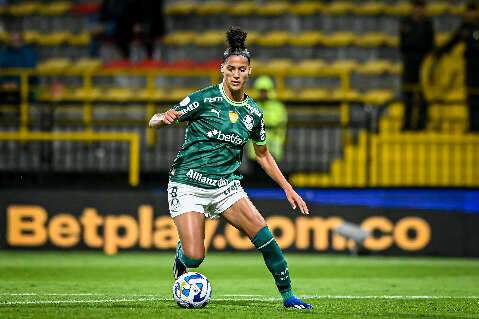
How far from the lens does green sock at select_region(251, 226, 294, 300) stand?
371 inches

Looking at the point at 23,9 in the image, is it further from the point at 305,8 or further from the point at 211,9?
the point at 305,8

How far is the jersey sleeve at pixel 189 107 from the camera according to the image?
938cm

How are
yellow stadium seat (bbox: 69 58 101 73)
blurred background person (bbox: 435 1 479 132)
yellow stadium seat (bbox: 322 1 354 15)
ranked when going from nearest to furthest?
blurred background person (bbox: 435 1 479 132) → yellow stadium seat (bbox: 69 58 101 73) → yellow stadium seat (bbox: 322 1 354 15)

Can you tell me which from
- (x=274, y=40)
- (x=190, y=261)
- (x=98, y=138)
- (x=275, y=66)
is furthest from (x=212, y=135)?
(x=274, y=40)

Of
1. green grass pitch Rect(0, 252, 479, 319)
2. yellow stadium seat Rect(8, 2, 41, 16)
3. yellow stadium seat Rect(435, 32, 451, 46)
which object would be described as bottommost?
green grass pitch Rect(0, 252, 479, 319)

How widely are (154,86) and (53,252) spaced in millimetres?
5450

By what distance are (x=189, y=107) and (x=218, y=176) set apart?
0.60 meters

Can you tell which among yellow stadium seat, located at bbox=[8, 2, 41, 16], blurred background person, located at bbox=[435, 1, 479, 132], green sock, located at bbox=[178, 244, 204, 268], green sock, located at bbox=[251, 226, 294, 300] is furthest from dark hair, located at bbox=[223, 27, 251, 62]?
yellow stadium seat, located at bbox=[8, 2, 41, 16]

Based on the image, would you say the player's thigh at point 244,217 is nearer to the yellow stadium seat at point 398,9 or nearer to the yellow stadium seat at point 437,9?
the yellow stadium seat at point 398,9

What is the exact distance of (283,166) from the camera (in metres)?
17.7

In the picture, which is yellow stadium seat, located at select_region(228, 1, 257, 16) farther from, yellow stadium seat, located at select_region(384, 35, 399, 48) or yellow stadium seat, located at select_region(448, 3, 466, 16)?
yellow stadium seat, located at select_region(448, 3, 466, 16)

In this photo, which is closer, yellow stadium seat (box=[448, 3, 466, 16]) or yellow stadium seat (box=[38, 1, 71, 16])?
yellow stadium seat (box=[448, 3, 466, 16])

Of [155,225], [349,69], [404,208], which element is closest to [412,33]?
[349,69]

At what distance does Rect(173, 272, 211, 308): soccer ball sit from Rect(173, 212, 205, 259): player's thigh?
0.74ft
